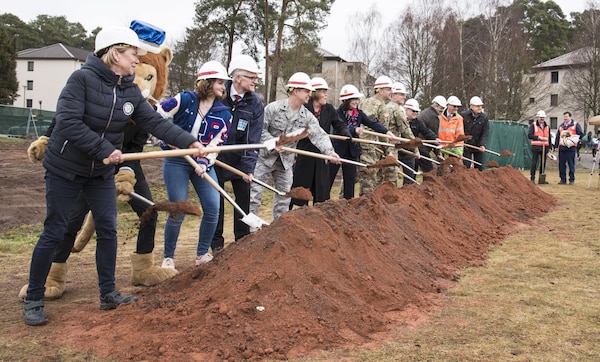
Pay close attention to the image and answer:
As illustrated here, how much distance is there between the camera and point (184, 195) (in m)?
5.13

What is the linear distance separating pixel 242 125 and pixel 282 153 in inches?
30.4

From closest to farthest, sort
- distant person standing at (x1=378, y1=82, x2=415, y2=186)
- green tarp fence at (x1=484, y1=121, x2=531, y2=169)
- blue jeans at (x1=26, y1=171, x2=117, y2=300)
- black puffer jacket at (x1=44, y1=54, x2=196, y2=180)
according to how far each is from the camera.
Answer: black puffer jacket at (x1=44, y1=54, x2=196, y2=180) < blue jeans at (x1=26, y1=171, x2=117, y2=300) < distant person standing at (x1=378, y1=82, x2=415, y2=186) < green tarp fence at (x1=484, y1=121, x2=531, y2=169)

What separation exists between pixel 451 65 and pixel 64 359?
36.2 meters

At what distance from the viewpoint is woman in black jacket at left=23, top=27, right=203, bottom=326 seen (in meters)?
3.73

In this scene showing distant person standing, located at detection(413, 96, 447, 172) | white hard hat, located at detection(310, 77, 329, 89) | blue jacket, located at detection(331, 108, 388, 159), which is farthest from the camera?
distant person standing, located at detection(413, 96, 447, 172)

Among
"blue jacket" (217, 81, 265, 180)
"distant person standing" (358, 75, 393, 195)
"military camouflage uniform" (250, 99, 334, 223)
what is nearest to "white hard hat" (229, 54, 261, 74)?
"blue jacket" (217, 81, 265, 180)

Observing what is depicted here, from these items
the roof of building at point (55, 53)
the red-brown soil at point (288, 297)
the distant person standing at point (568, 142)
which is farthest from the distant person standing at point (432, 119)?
the roof of building at point (55, 53)

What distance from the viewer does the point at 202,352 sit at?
3.31 meters

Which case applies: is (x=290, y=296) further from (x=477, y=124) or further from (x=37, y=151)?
(x=477, y=124)

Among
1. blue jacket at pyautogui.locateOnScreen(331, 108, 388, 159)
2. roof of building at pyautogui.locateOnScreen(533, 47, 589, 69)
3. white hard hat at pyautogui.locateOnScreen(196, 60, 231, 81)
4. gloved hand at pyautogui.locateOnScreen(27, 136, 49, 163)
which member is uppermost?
roof of building at pyautogui.locateOnScreen(533, 47, 589, 69)

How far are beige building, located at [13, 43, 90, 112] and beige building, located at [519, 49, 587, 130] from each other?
1812 inches

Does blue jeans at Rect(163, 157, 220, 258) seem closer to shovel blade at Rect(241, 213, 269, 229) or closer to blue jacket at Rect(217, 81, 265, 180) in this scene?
shovel blade at Rect(241, 213, 269, 229)

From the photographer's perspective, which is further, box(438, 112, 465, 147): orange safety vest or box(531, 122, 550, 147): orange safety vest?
box(531, 122, 550, 147): orange safety vest

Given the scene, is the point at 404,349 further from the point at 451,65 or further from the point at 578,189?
the point at 451,65
